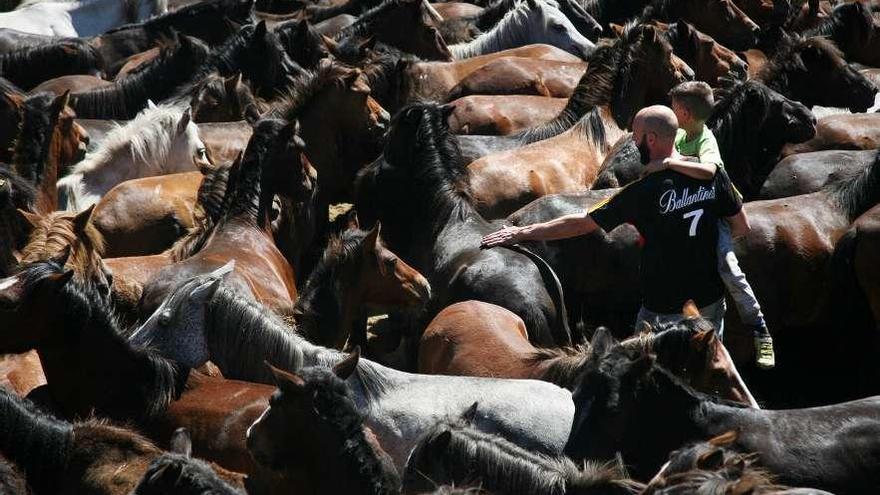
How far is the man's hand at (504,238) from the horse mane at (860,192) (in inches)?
94.8

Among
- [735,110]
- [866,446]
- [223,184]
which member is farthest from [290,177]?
[866,446]

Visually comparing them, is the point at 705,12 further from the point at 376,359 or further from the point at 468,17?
the point at 376,359

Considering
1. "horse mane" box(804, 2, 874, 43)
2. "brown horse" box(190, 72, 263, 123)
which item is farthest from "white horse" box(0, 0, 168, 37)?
"horse mane" box(804, 2, 874, 43)

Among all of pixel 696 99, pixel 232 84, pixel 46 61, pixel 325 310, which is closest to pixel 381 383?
pixel 325 310

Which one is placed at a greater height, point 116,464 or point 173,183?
point 116,464

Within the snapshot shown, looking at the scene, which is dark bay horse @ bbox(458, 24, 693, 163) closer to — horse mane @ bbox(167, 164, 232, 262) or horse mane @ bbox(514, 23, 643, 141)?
horse mane @ bbox(514, 23, 643, 141)

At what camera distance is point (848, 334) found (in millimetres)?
7699

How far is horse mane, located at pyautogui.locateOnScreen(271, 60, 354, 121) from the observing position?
8594 millimetres

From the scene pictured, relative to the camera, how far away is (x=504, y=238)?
6.52 m

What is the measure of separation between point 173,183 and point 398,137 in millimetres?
1379

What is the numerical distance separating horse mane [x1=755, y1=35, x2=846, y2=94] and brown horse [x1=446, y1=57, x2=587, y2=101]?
1.66 m

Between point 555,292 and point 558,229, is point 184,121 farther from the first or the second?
point 558,229

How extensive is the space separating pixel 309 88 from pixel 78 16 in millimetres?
7155

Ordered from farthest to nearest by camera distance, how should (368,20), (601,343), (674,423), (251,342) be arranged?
(368,20) < (251,342) < (601,343) < (674,423)
